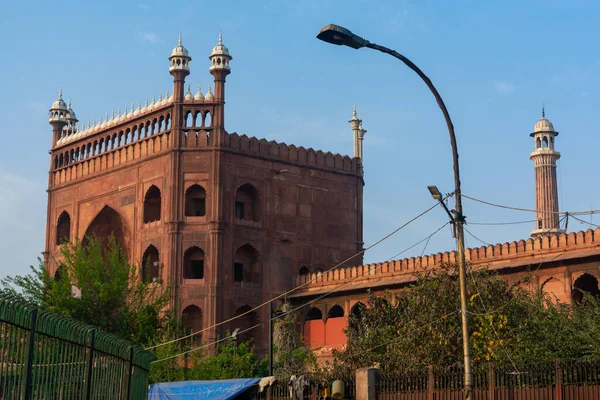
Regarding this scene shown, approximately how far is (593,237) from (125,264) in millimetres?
14376

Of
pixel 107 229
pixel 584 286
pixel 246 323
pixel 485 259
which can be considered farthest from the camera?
pixel 107 229

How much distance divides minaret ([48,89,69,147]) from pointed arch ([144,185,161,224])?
610 cm

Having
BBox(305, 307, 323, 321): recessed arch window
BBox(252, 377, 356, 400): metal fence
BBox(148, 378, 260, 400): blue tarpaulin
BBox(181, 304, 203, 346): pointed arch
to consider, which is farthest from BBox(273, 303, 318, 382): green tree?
BBox(252, 377, 356, 400): metal fence

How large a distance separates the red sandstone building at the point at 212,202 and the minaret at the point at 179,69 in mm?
34

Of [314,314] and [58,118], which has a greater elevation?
[58,118]

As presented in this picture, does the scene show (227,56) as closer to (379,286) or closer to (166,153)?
(166,153)

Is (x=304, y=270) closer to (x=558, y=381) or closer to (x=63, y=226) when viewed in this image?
(x=63, y=226)

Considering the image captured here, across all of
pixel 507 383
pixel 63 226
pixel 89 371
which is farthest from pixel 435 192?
pixel 63 226

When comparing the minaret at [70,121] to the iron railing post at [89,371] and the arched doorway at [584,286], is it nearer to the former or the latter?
the arched doorway at [584,286]

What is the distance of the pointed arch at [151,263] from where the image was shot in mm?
34156

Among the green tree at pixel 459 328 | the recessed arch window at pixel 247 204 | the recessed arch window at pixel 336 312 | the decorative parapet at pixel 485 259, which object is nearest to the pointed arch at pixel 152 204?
the recessed arch window at pixel 247 204

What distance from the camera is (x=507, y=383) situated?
13.9 metres

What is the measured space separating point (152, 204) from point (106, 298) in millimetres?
6430

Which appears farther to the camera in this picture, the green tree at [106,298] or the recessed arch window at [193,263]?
the recessed arch window at [193,263]
